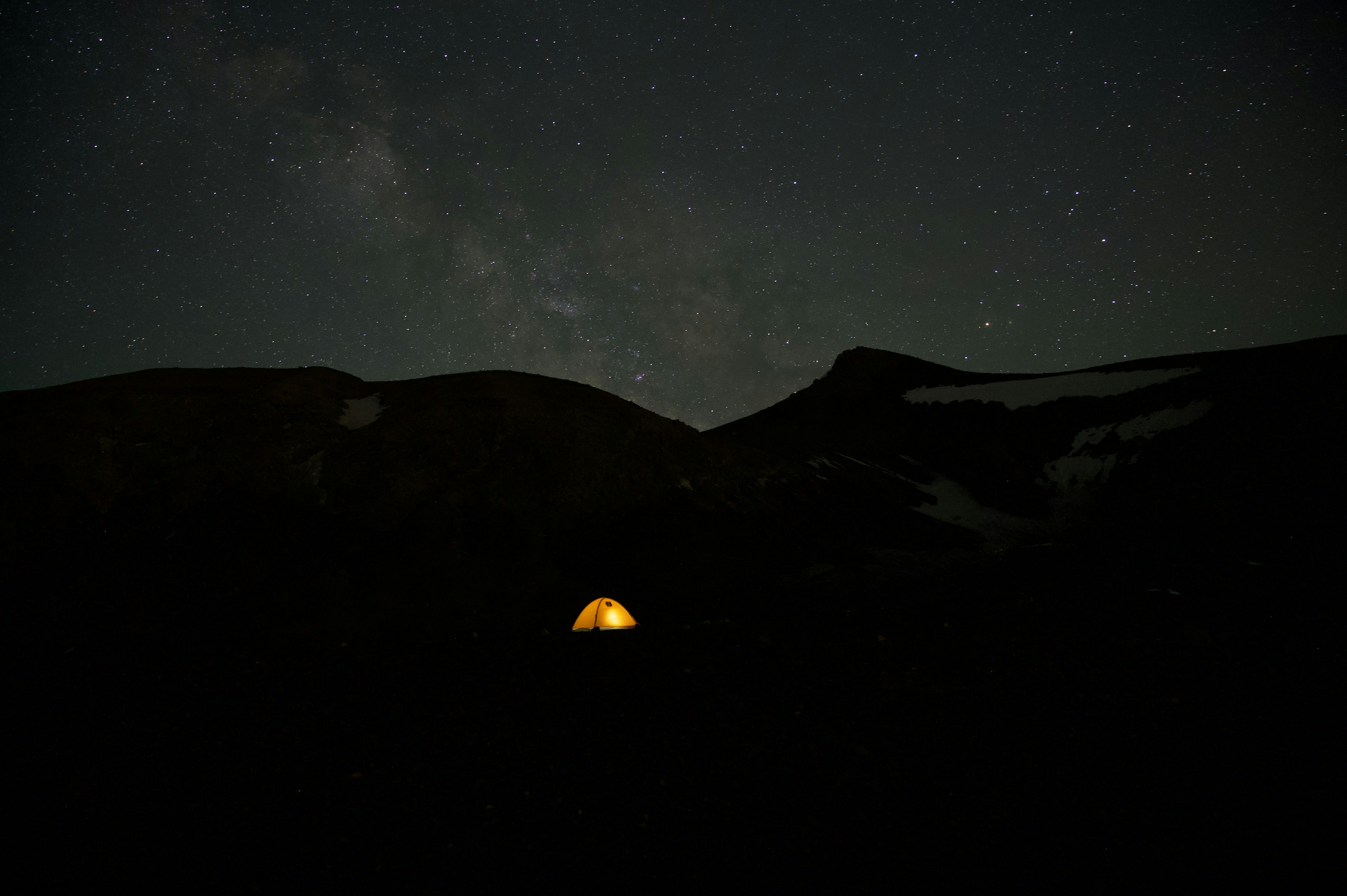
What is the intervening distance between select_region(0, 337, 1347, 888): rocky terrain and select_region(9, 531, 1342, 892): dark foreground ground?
53 millimetres

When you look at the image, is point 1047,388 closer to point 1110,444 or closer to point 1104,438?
point 1104,438

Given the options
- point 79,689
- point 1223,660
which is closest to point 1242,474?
point 1223,660

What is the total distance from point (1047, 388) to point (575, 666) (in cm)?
6987

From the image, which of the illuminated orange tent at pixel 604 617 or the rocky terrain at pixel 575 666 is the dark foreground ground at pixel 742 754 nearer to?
the rocky terrain at pixel 575 666

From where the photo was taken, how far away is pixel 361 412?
3956cm

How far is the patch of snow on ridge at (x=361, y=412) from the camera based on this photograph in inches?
1496

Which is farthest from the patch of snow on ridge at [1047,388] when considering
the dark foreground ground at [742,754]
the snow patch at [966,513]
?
the dark foreground ground at [742,754]

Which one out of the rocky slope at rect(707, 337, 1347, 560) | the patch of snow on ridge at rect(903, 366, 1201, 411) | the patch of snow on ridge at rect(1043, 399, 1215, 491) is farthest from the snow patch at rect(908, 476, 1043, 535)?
the patch of snow on ridge at rect(903, 366, 1201, 411)

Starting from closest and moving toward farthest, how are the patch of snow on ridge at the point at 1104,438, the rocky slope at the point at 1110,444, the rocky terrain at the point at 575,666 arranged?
the rocky terrain at the point at 575,666, the rocky slope at the point at 1110,444, the patch of snow on ridge at the point at 1104,438

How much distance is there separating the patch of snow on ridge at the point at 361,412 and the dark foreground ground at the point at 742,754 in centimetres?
2804

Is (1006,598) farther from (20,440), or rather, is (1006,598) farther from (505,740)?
(20,440)

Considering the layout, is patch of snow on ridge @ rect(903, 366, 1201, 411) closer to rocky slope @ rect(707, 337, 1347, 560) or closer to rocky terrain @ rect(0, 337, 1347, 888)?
rocky slope @ rect(707, 337, 1347, 560)

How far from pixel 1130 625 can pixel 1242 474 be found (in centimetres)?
3940

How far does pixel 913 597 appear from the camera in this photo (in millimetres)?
27719
